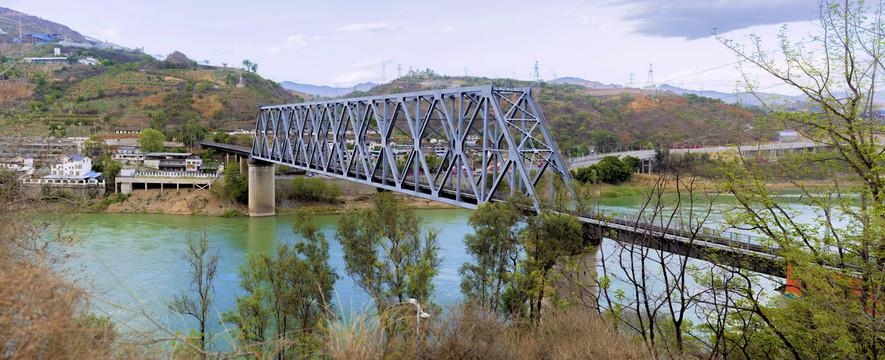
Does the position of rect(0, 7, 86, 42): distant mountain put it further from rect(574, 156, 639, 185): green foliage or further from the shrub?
rect(574, 156, 639, 185): green foliage

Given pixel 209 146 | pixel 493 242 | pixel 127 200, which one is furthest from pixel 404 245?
pixel 209 146

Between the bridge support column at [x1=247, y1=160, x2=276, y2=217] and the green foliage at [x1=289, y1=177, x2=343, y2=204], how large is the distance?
202cm

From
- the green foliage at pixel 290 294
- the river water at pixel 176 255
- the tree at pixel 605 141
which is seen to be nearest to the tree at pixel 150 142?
the river water at pixel 176 255

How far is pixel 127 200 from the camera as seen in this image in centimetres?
3538

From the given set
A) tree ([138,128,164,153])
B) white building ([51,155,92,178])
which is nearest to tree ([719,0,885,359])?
white building ([51,155,92,178])

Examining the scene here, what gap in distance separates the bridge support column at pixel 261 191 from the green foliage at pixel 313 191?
202cm

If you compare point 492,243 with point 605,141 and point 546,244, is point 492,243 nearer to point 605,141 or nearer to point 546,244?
point 546,244

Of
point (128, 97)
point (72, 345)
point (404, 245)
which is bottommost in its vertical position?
point (404, 245)

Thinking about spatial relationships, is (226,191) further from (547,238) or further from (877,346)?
(877,346)

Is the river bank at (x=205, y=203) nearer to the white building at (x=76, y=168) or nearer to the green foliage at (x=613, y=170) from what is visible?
the green foliage at (x=613, y=170)

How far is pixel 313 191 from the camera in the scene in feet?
124

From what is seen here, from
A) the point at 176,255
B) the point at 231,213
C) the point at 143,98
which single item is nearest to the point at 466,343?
the point at 176,255

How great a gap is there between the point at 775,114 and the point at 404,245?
8.87 m

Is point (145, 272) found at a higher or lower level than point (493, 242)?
lower
